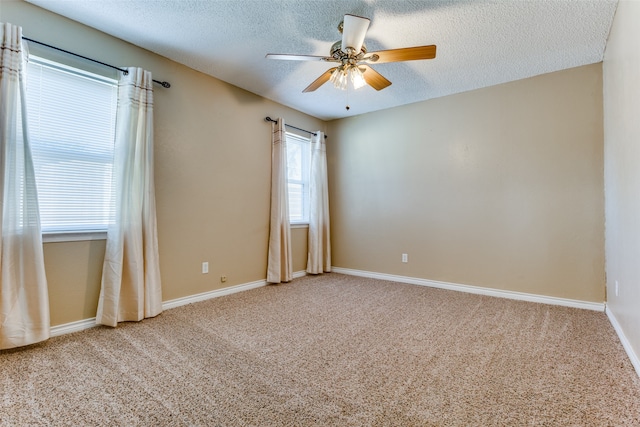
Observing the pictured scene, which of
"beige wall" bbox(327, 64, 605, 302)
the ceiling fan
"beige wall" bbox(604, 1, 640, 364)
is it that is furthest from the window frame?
"beige wall" bbox(604, 1, 640, 364)

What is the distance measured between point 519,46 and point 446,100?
1.18 meters

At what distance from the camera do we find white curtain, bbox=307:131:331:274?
4.59 m

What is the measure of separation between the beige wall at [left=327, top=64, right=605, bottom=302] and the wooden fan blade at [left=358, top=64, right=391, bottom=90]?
158 cm

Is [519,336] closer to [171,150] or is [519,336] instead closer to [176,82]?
[171,150]

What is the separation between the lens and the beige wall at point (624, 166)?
1859 mm

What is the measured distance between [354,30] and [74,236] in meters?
2.65

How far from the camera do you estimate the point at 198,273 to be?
10.8 ft

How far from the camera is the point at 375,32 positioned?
2.51m

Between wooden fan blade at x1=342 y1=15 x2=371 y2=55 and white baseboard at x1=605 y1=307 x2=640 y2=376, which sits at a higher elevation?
wooden fan blade at x1=342 y1=15 x2=371 y2=55

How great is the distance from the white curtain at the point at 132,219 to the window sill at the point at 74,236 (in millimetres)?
98

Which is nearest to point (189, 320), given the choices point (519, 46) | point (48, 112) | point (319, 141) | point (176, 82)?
point (48, 112)

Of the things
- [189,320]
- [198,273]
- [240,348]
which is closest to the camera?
[240,348]

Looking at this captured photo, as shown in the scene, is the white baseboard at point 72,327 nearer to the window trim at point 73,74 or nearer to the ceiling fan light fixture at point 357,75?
the window trim at point 73,74

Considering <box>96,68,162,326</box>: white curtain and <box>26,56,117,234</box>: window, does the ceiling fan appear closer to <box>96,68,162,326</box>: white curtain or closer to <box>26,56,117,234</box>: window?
<box>96,68,162,326</box>: white curtain
